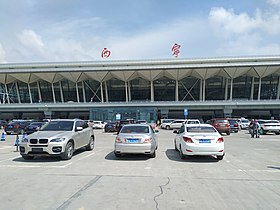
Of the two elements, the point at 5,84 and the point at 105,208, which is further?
the point at 5,84

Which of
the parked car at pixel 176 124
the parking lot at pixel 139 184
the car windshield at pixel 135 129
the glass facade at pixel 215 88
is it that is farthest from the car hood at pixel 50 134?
the glass facade at pixel 215 88

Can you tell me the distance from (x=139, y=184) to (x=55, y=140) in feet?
14.8

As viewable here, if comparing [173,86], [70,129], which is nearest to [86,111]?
[173,86]

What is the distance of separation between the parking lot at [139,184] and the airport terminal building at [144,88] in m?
36.3

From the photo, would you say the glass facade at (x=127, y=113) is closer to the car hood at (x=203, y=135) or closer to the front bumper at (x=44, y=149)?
the car hood at (x=203, y=135)

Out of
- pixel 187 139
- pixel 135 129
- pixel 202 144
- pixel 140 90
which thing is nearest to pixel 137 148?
pixel 135 129

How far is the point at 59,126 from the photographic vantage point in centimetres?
1065

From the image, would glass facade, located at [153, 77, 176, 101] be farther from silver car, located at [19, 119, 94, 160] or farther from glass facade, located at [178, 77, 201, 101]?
silver car, located at [19, 119, 94, 160]

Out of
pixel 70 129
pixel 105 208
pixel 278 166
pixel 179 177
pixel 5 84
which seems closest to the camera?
pixel 105 208

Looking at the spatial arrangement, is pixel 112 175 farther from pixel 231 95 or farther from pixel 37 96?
pixel 37 96

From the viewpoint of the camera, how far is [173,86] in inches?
2361

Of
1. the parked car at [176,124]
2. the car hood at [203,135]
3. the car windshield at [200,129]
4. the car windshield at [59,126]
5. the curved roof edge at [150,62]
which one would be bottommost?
the parked car at [176,124]

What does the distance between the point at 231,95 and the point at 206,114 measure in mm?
7427

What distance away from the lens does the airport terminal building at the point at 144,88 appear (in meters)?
49.4
